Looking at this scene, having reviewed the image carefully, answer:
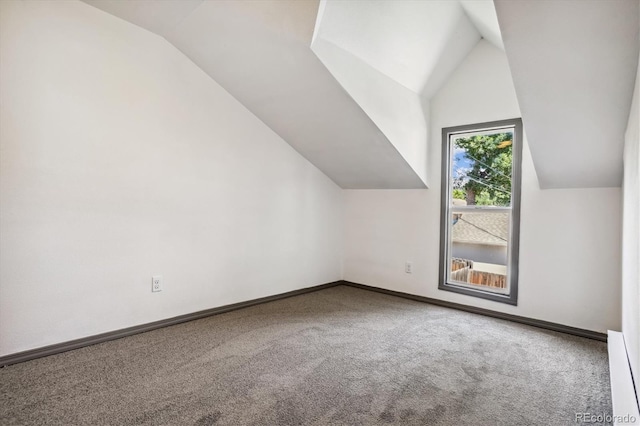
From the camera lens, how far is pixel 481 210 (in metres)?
3.44

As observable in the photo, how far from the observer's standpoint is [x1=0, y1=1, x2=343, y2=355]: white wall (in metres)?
2.17

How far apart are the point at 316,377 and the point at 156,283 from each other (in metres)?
1.54

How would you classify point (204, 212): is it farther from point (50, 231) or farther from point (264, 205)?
point (50, 231)

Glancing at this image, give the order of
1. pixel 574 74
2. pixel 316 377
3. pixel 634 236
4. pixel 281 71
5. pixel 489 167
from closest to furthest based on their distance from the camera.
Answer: pixel 634 236
pixel 574 74
pixel 316 377
pixel 281 71
pixel 489 167

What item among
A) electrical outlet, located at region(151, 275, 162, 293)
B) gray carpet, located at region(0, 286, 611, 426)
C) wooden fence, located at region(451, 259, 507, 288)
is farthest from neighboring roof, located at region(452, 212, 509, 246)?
electrical outlet, located at region(151, 275, 162, 293)

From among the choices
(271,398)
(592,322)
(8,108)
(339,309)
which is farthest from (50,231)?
(592,322)

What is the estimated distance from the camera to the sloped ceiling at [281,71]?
2354 millimetres

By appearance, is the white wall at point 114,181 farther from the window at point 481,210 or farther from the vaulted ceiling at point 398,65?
the window at point 481,210

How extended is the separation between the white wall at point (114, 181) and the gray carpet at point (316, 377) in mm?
379

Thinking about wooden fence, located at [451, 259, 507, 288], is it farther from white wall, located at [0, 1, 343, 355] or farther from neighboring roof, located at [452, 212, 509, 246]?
white wall, located at [0, 1, 343, 355]

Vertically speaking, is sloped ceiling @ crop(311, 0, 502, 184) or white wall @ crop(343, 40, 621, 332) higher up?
sloped ceiling @ crop(311, 0, 502, 184)

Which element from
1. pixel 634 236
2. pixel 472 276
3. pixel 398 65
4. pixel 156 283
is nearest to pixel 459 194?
pixel 472 276

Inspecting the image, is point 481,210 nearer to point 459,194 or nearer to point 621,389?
point 459,194

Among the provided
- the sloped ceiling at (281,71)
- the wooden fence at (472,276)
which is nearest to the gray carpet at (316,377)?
the wooden fence at (472,276)
